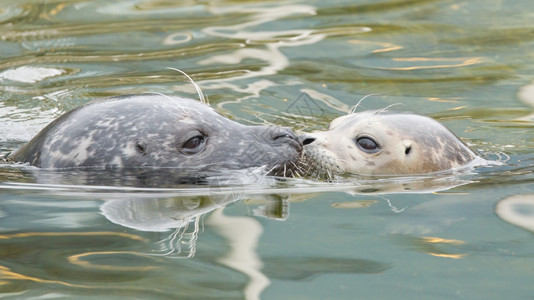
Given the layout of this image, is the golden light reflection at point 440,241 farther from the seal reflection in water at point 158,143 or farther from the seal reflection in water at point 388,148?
the seal reflection in water at point 388,148

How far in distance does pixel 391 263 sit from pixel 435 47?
5.58m

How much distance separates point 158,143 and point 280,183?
77 centimetres

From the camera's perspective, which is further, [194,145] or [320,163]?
[320,163]

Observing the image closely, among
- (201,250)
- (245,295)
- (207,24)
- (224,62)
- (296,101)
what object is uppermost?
(207,24)

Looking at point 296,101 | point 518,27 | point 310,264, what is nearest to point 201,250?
point 310,264

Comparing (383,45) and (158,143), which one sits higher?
(383,45)

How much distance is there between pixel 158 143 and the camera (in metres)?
5.07

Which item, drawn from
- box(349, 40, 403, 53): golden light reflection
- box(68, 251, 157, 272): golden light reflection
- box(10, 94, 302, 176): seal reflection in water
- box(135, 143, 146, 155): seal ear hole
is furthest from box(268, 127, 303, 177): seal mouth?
box(349, 40, 403, 53): golden light reflection

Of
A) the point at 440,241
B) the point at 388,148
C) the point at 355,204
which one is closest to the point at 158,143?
the point at 355,204

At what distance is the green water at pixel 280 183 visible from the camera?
10.9 ft

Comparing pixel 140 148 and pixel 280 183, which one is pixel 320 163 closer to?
pixel 280 183

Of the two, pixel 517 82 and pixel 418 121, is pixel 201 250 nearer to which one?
pixel 418 121

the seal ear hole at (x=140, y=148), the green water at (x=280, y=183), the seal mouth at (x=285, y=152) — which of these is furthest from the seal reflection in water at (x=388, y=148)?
the seal ear hole at (x=140, y=148)

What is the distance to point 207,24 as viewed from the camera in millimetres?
9438
